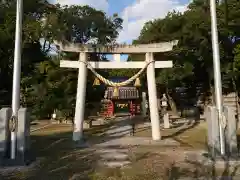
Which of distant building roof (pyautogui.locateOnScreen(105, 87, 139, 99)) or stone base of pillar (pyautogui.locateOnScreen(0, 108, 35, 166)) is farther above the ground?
distant building roof (pyautogui.locateOnScreen(105, 87, 139, 99))

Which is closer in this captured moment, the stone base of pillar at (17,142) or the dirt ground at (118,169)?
the dirt ground at (118,169)

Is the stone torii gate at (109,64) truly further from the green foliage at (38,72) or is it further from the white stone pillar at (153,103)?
the green foliage at (38,72)

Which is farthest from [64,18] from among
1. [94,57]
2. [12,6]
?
[94,57]

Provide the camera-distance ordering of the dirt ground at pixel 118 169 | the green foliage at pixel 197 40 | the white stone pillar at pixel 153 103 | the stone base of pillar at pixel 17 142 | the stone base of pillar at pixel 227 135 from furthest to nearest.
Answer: the green foliage at pixel 197 40
the white stone pillar at pixel 153 103
the stone base of pillar at pixel 227 135
the stone base of pillar at pixel 17 142
the dirt ground at pixel 118 169

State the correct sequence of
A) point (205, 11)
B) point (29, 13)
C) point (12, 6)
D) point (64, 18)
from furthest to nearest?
point (64, 18), point (29, 13), point (12, 6), point (205, 11)

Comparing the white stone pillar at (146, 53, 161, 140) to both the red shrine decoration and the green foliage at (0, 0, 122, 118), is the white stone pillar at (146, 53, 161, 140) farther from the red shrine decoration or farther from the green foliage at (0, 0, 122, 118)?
the red shrine decoration

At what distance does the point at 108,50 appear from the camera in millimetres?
13203

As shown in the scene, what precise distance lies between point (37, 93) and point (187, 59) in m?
11.2

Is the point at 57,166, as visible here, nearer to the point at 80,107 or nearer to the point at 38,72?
the point at 80,107

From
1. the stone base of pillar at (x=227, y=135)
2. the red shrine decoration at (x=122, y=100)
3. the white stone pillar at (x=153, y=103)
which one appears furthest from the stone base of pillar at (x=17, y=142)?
the red shrine decoration at (x=122, y=100)

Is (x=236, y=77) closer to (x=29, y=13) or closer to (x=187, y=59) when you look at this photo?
(x=187, y=59)

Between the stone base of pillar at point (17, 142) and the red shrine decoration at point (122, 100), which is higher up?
the red shrine decoration at point (122, 100)

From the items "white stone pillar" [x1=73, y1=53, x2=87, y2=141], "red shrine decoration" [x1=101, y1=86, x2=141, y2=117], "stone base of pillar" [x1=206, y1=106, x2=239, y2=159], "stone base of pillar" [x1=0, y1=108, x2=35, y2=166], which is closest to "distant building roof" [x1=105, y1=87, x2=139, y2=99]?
"red shrine decoration" [x1=101, y1=86, x2=141, y2=117]

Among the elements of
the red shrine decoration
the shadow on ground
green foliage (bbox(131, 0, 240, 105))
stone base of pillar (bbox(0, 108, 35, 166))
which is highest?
green foliage (bbox(131, 0, 240, 105))
